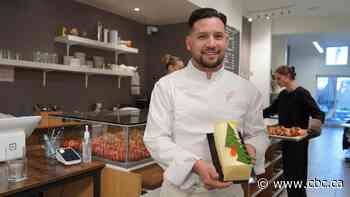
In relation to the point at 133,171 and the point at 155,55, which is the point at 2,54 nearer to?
the point at 133,171

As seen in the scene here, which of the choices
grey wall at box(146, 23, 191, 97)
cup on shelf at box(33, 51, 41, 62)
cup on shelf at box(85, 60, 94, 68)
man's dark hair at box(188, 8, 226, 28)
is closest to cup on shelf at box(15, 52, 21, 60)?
cup on shelf at box(33, 51, 41, 62)

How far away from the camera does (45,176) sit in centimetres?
160

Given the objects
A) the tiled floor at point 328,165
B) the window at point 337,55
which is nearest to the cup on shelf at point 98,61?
the tiled floor at point 328,165

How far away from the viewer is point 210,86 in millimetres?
1221

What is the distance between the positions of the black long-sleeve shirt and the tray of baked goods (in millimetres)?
100

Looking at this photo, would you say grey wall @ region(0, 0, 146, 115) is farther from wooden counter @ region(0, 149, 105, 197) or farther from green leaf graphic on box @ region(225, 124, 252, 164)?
green leaf graphic on box @ region(225, 124, 252, 164)

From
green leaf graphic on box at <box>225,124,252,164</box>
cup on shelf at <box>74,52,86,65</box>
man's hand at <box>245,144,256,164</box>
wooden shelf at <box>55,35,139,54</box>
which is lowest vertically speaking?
man's hand at <box>245,144,256,164</box>

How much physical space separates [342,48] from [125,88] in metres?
9.98

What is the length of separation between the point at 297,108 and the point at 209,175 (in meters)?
2.24

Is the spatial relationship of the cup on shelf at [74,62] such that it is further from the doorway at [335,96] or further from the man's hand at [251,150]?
the doorway at [335,96]

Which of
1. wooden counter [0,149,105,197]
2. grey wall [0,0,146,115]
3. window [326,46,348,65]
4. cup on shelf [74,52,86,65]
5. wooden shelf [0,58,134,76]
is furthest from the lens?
window [326,46,348,65]

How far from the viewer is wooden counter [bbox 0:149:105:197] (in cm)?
143

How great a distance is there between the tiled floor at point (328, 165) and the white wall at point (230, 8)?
2788mm

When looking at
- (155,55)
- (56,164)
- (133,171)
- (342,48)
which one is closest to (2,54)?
(56,164)
